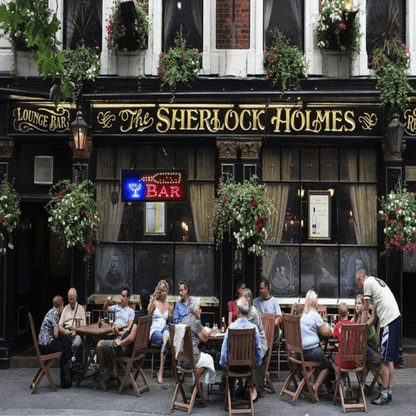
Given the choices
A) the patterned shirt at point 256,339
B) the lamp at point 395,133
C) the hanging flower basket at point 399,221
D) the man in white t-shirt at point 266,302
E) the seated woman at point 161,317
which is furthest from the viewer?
the hanging flower basket at point 399,221

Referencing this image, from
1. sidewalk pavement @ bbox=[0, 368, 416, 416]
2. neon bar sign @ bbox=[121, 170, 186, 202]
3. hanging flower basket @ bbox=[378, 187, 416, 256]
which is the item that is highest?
neon bar sign @ bbox=[121, 170, 186, 202]

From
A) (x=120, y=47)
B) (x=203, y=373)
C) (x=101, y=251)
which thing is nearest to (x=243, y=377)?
(x=203, y=373)

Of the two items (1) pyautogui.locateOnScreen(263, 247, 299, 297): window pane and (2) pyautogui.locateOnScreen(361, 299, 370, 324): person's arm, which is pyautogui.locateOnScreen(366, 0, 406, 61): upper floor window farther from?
(2) pyautogui.locateOnScreen(361, 299, 370, 324): person's arm

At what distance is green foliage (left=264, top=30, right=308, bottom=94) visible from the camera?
11.6 metres

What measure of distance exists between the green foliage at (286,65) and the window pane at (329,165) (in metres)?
1.38

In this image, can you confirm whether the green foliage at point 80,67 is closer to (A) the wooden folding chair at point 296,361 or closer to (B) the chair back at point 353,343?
(A) the wooden folding chair at point 296,361

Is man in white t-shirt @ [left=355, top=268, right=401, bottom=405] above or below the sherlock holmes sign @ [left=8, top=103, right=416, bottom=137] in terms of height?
below

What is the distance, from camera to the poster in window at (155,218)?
1207 centimetres

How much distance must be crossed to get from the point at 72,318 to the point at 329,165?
5.42 m

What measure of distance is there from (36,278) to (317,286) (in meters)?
5.71

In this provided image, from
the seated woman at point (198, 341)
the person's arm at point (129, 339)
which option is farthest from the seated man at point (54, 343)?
the seated woman at point (198, 341)

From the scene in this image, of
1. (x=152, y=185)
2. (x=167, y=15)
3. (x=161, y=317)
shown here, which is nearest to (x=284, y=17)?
(x=167, y=15)

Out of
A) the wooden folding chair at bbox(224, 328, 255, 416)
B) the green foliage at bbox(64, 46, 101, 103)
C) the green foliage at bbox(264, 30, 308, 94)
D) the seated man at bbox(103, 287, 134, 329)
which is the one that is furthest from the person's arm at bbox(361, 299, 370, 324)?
the green foliage at bbox(64, 46, 101, 103)

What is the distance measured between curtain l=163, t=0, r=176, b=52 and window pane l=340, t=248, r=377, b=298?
5.30 meters
